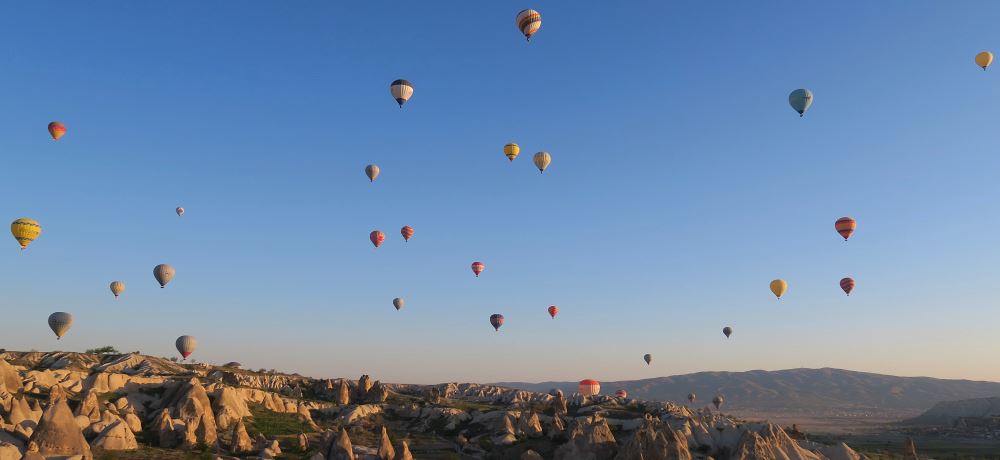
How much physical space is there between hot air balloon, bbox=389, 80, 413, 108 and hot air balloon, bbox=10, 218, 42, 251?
41.4 metres

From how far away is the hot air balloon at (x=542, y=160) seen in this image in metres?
81.7

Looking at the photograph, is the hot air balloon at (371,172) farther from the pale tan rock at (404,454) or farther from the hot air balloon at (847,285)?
the hot air balloon at (847,285)

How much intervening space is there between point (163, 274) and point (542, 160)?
50836 mm

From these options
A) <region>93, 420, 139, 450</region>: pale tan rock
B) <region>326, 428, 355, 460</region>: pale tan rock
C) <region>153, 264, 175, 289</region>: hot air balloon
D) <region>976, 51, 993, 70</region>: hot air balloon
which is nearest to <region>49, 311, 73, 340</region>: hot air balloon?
<region>153, 264, 175, 289</region>: hot air balloon

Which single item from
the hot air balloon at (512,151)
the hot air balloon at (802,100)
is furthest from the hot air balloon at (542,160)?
the hot air balloon at (802,100)

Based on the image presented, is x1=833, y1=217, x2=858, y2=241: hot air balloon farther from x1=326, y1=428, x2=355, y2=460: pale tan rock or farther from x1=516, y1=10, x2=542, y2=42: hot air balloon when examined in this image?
x1=326, y1=428, x2=355, y2=460: pale tan rock

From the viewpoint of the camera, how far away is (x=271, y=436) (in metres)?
62.5

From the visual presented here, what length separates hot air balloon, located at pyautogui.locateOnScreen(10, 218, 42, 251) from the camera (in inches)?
2672

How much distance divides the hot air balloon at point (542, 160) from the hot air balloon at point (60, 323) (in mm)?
61043

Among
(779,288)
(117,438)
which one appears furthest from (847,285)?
(117,438)

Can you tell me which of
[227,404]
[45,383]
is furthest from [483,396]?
[45,383]

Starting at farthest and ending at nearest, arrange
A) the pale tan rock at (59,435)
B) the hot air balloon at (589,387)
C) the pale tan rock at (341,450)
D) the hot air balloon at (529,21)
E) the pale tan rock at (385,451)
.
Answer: the hot air balloon at (589,387)
the hot air balloon at (529,21)
the pale tan rock at (385,451)
the pale tan rock at (341,450)
the pale tan rock at (59,435)

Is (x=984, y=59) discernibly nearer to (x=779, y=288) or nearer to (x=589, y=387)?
(x=779, y=288)

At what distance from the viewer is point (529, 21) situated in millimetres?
66938
